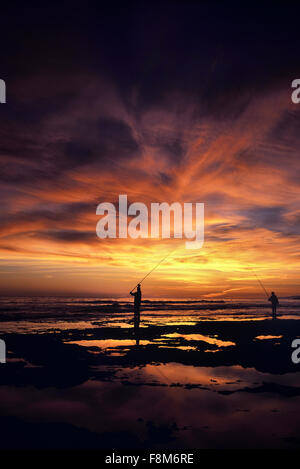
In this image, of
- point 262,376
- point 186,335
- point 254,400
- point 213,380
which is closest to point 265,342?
point 186,335

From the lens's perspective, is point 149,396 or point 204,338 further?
point 204,338

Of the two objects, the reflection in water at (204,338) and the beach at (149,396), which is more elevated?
the beach at (149,396)

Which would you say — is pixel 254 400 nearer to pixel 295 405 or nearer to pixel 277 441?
pixel 295 405

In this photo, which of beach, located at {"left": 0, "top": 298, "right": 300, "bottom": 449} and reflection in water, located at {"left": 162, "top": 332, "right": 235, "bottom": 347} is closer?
beach, located at {"left": 0, "top": 298, "right": 300, "bottom": 449}

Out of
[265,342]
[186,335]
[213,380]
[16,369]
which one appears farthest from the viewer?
[186,335]

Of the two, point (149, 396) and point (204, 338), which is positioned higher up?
point (149, 396)

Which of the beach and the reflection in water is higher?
the beach

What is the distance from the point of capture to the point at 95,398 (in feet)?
31.6

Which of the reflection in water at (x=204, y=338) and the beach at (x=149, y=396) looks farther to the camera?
the reflection in water at (x=204, y=338)

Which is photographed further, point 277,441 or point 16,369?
point 16,369
